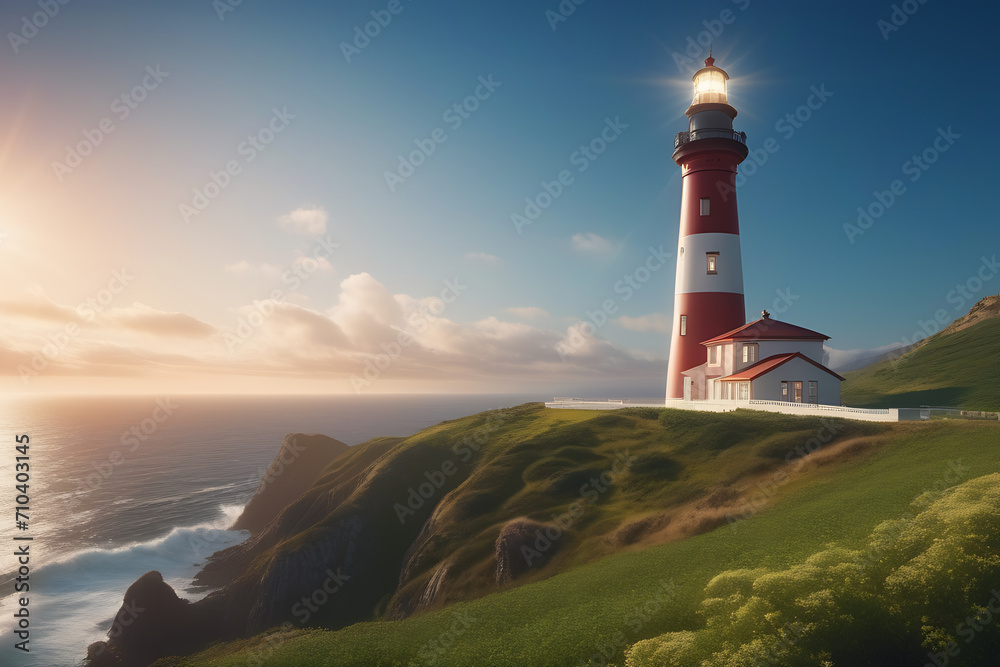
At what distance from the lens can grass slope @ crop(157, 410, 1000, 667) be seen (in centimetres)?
1673

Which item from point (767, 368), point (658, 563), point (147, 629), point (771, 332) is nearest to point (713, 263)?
point (771, 332)

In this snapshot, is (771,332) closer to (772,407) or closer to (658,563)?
(772,407)

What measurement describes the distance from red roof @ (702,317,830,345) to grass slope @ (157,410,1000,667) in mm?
12972

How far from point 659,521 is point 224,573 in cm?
4472

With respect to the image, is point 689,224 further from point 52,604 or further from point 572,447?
point 52,604

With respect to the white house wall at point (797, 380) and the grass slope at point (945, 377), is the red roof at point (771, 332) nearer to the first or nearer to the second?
the white house wall at point (797, 380)

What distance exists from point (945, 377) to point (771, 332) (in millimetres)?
38777

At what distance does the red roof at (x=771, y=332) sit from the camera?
143ft

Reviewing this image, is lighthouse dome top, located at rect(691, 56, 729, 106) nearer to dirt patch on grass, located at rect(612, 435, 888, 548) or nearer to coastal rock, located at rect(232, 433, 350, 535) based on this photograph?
dirt patch on grass, located at rect(612, 435, 888, 548)

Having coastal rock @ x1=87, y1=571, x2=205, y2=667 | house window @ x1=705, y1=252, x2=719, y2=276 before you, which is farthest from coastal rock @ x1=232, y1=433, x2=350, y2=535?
house window @ x1=705, y1=252, x2=719, y2=276

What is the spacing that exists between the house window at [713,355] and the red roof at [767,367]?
10.1ft

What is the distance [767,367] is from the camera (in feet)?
134

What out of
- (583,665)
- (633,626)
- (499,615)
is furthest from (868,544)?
(499,615)

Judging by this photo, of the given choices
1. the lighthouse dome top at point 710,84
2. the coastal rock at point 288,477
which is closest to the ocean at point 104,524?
the coastal rock at point 288,477
